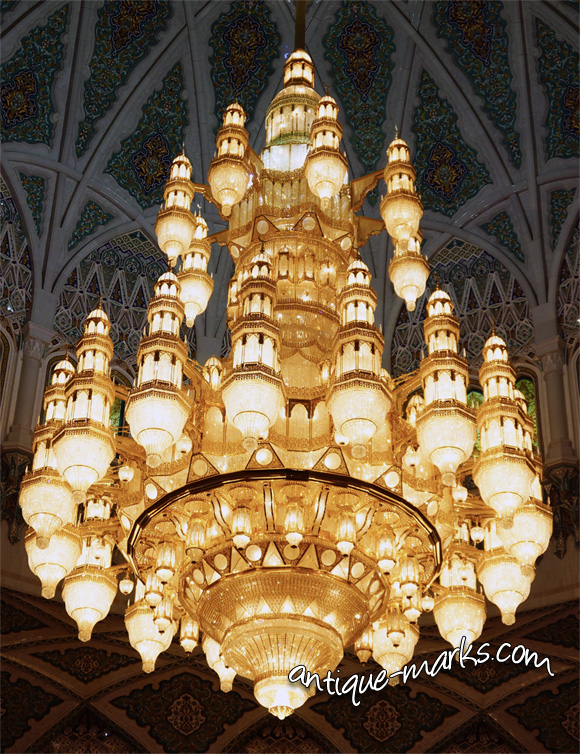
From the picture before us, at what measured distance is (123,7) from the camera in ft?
39.7

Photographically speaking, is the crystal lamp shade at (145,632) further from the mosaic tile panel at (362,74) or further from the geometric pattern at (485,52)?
the geometric pattern at (485,52)

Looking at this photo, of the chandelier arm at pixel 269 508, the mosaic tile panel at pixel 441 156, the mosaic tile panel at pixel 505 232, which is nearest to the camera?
the chandelier arm at pixel 269 508

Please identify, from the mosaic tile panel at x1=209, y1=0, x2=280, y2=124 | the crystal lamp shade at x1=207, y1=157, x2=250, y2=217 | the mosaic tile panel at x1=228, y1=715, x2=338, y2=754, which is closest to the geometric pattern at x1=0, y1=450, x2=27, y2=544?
the mosaic tile panel at x1=228, y1=715, x2=338, y2=754

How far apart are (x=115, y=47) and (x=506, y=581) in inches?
311

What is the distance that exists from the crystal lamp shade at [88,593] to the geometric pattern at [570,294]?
6388 mm

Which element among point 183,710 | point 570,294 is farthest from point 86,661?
point 570,294

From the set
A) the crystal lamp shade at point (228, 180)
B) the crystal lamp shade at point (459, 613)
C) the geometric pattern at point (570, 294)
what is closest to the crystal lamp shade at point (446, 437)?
the crystal lamp shade at point (459, 613)

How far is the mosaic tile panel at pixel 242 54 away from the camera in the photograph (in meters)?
12.5

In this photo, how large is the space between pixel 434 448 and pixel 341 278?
1.68 m

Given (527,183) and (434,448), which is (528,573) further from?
(527,183)

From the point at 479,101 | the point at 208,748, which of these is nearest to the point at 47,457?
the point at 208,748

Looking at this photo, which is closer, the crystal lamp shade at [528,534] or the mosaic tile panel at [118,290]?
the crystal lamp shade at [528,534]

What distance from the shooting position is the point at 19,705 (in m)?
11.1

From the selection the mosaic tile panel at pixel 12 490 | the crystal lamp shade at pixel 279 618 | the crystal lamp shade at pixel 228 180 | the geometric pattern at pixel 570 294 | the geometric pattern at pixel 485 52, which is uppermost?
the geometric pattern at pixel 485 52
